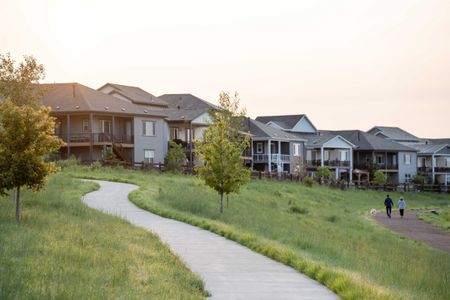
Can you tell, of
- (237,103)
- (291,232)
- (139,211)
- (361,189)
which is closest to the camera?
(291,232)

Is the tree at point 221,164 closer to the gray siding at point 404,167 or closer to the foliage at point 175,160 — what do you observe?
the foliage at point 175,160

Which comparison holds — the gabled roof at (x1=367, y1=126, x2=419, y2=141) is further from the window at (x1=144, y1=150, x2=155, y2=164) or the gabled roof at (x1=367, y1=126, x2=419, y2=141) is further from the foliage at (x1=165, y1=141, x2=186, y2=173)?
the foliage at (x1=165, y1=141, x2=186, y2=173)

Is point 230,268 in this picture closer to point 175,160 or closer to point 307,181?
point 175,160

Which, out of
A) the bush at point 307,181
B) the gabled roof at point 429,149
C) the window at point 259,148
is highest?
the window at point 259,148

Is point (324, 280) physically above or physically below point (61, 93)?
below

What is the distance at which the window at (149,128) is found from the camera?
64.1 meters

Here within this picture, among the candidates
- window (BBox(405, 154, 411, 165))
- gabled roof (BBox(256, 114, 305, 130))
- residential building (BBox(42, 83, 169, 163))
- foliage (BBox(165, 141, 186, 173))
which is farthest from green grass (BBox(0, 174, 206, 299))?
window (BBox(405, 154, 411, 165))

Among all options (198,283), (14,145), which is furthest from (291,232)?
(198,283)

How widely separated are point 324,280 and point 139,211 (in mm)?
13955

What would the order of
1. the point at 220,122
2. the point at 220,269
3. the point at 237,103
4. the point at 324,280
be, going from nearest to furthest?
the point at 324,280 < the point at 220,269 < the point at 220,122 < the point at 237,103

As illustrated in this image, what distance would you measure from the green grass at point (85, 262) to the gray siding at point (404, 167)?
A: 265 feet

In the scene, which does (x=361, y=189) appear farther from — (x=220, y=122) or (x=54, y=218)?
(x=54, y=218)

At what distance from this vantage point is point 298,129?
91.9 metres

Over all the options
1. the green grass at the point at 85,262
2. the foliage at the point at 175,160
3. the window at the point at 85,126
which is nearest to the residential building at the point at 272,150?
the foliage at the point at 175,160
